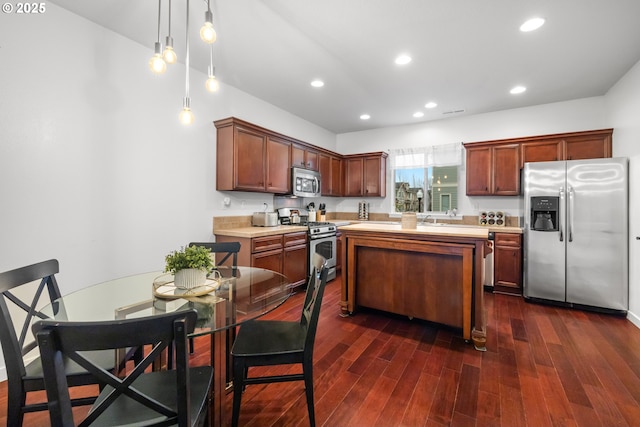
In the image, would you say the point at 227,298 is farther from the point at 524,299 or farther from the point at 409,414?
the point at 524,299

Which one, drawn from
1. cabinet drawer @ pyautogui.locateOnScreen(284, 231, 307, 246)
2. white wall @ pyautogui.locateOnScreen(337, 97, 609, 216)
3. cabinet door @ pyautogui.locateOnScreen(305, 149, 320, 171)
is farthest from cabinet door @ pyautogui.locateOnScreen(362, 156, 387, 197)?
cabinet drawer @ pyautogui.locateOnScreen(284, 231, 307, 246)

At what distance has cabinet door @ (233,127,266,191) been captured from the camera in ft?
11.7

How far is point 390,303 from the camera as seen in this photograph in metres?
3.12

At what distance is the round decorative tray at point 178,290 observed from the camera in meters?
1.61

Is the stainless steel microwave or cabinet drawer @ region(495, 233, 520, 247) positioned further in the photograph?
the stainless steel microwave

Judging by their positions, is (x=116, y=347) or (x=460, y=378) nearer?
(x=116, y=347)

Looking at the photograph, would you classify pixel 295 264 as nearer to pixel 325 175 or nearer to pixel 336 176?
pixel 325 175

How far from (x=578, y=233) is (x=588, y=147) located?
1.34m

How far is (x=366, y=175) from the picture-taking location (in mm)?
5750

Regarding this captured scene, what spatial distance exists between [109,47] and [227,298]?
8.80ft

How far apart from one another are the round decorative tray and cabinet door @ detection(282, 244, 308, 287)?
2.08 m

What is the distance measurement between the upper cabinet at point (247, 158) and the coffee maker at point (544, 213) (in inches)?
141

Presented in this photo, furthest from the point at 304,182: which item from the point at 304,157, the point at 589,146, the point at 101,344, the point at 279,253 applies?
the point at 589,146

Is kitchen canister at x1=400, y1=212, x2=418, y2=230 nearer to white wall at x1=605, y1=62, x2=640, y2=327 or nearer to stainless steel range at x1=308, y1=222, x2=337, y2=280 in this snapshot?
stainless steel range at x1=308, y1=222, x2=337, y2=280
